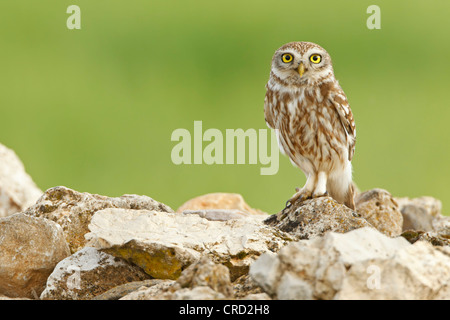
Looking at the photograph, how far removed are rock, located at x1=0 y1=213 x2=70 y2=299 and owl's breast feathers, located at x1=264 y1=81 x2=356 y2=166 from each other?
198 centimetres

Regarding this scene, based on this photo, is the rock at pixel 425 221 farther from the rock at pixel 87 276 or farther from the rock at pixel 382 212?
the rock at pixel 87 276

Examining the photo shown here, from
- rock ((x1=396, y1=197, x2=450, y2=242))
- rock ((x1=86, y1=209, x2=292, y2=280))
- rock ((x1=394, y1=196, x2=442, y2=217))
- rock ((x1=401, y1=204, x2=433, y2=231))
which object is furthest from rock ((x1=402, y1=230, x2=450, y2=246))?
rock ((x1=394, y1=196, x2=442, y2=217))

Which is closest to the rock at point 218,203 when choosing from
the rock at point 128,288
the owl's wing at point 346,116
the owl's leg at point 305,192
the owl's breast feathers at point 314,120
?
the owl's leg at point 305,192

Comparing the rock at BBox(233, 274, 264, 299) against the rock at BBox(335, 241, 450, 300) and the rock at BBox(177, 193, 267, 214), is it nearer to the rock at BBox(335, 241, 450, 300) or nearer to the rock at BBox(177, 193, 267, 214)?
the rock at BBox(335, 241, 450, 300)

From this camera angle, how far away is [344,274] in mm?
2662

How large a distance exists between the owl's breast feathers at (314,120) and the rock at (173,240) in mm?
1170

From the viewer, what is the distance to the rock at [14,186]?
6.71 metres

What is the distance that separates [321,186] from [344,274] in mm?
2403

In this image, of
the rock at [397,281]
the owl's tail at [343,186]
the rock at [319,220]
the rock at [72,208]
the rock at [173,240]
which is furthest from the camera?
the owl's tail at [343,186]

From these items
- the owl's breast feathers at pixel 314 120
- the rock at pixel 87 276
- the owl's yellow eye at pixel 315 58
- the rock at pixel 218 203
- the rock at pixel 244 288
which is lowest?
the rock at pixel 218 203

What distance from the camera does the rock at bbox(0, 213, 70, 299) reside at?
371 centimetres

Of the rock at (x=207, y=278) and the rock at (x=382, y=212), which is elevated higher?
the rock at (x=207, y=278)

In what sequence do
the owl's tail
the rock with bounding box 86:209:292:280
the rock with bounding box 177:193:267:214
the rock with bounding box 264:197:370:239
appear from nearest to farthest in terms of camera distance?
the rock with bounding box 86:209:292:280 → the rock with bounding box 264:197:370:239 → the owl's tail → the rock with bounding box 177:193:267:214

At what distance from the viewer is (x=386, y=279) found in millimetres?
2672
